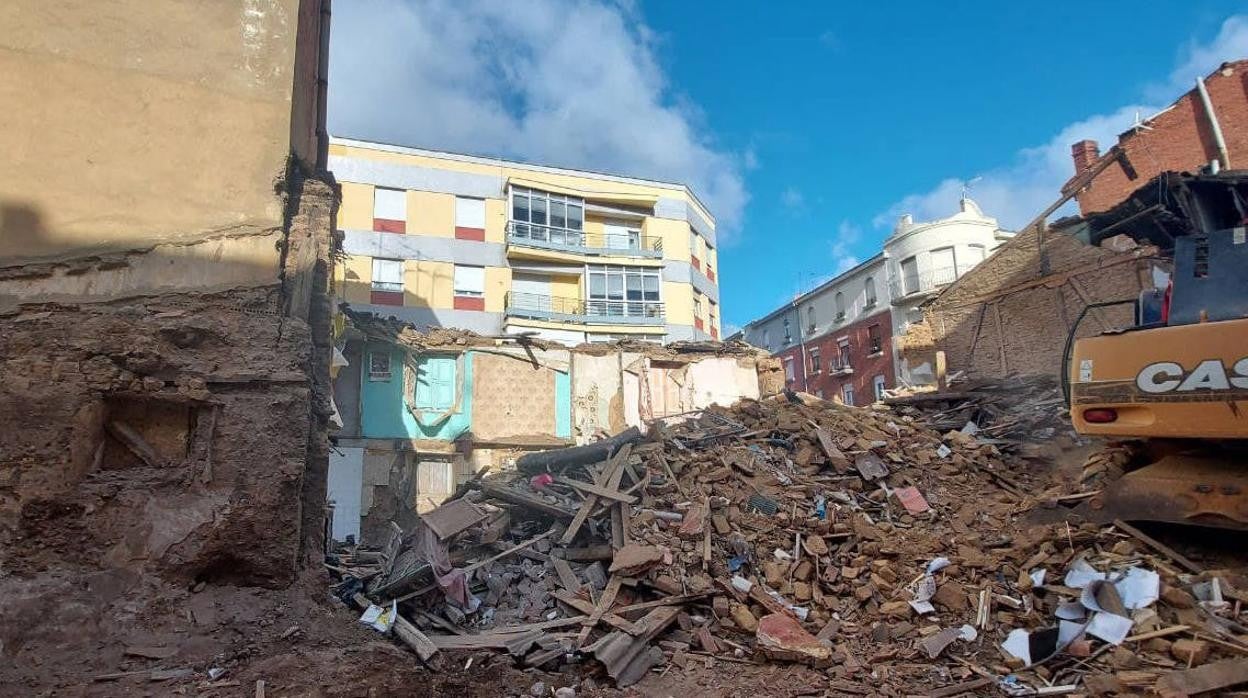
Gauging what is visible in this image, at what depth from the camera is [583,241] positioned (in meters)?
31.6

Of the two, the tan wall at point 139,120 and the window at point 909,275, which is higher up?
the window at point 909,275

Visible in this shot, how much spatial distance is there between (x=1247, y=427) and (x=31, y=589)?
7841mm

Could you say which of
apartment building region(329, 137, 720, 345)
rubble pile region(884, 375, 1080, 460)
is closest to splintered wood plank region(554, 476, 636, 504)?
rubble pile region(884, 375, 1080, 460)

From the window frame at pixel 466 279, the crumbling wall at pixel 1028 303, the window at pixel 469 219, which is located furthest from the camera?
the window at pixel 469 219

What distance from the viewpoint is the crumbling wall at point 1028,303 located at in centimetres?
1873

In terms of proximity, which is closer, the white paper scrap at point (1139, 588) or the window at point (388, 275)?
the white paper scrap at point (1139, 588)

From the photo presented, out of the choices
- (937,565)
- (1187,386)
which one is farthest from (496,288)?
(1187,386)

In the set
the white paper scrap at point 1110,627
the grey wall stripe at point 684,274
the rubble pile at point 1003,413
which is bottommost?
the white paper scrap at point 1110,627

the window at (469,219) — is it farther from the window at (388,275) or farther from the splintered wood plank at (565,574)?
the splintered wood plank at (565,574)

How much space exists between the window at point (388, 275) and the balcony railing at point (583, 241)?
4.92 meters

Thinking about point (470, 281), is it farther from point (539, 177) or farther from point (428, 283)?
point (539, 177)

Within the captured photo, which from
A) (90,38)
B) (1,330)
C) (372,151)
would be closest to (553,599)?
(1,330)

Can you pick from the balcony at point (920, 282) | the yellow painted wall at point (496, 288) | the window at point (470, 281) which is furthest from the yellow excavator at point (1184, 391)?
the balcony at point (920, 282)

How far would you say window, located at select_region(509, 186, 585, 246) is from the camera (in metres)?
30.1
